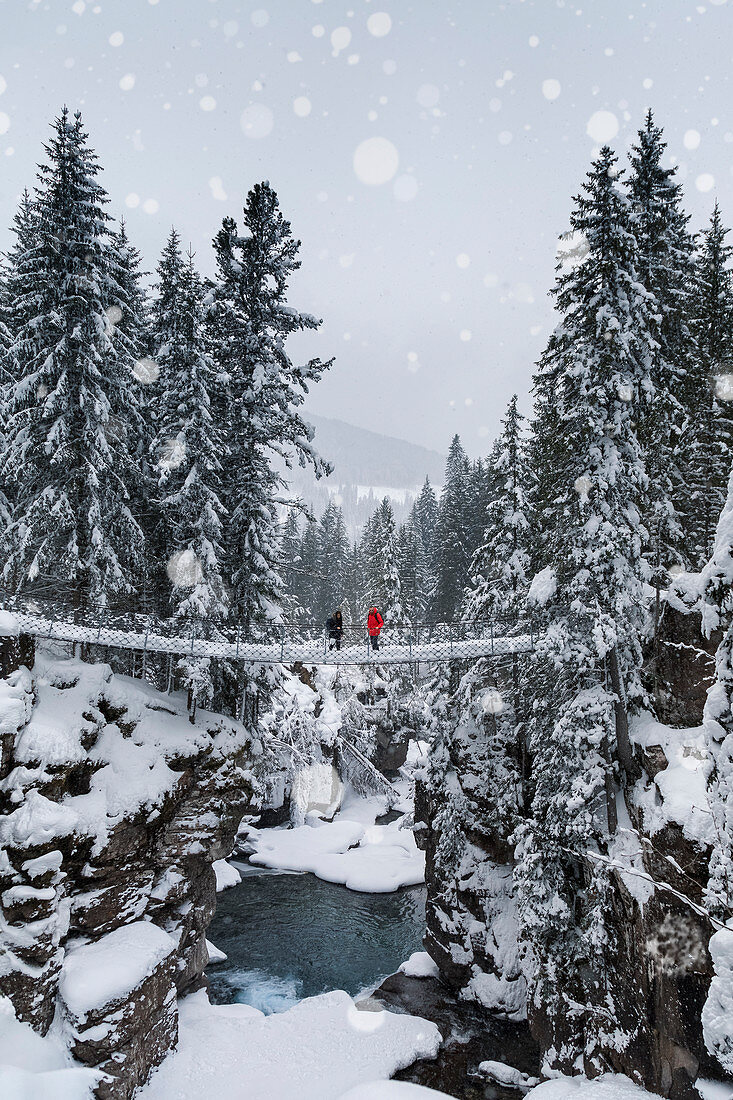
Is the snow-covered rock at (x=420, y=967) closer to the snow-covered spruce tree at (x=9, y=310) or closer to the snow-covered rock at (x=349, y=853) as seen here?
the snow-covered rock at (x=349, y=853)

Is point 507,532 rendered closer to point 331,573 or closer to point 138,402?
point 138,402

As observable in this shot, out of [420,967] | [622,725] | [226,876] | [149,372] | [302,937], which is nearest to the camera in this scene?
[622,725]

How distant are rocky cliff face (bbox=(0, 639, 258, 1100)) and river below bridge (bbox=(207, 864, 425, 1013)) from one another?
124 inches

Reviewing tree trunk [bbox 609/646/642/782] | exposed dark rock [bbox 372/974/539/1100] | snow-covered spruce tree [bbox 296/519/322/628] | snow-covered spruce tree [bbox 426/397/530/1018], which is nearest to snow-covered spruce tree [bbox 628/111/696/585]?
tree trunk [bbox 609/646/642/782]

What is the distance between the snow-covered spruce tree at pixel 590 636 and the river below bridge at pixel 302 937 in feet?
27.8

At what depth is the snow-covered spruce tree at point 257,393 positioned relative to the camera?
1902 centimetres

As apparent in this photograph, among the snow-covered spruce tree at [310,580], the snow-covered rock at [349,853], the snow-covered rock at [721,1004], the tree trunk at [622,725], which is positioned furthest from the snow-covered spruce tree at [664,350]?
the snow-covered spruce tree at [310,580]

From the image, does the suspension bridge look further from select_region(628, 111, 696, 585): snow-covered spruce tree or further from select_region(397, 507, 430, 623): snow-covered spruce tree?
select_region(397, 507, 430, 623): snow-covered spruce tree

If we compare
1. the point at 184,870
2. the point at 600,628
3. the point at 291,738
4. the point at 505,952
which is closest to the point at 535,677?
the point at 600,628

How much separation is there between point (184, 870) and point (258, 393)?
15036 millimetres

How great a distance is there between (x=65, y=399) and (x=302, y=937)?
22654mm

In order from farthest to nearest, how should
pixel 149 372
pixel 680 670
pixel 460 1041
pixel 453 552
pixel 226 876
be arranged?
1. pixel 453 552
2. pixel 226 876
3. pixel 149 372
4. pixel 460 1041
5. pixel 680 670

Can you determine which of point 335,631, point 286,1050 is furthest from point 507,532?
point 286,1050

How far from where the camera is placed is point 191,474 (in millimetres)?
18188
